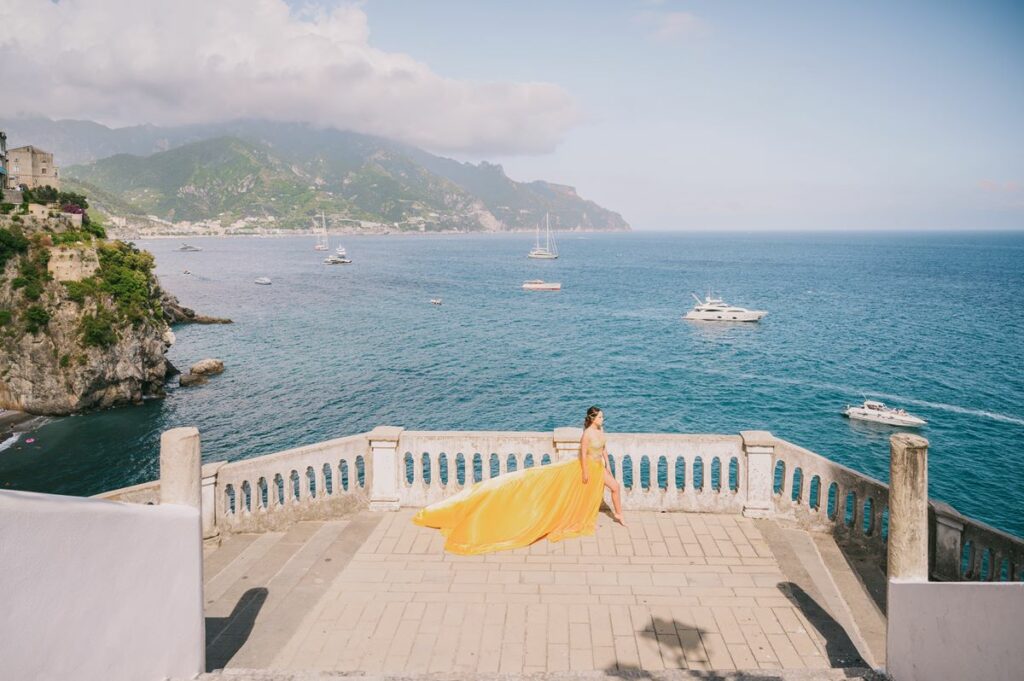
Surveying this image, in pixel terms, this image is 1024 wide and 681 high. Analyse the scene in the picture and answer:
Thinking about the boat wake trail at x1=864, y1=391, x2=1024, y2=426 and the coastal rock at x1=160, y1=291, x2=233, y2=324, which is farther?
the coastal rock at x1=160, y1=291, x2=233, y2=324

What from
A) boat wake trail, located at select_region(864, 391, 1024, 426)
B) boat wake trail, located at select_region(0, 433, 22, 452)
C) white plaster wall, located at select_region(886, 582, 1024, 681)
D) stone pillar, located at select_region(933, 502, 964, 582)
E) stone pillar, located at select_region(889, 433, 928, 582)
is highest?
stone pillar, located at select_region(889, 433, 928, 582)

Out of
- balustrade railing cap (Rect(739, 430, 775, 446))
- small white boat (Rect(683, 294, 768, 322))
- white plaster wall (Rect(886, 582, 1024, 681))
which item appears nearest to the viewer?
white plaster wall (Rect(886, 582, 1024, 681))

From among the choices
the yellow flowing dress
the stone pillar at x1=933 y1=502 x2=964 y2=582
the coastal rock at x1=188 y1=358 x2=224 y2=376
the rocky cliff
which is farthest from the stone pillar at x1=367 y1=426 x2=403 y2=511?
the coastal rock at x1=188 y1=358 x2=224 y2=376

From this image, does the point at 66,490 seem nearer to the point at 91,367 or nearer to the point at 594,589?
the point at 91,367

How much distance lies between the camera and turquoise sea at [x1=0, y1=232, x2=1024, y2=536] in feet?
125

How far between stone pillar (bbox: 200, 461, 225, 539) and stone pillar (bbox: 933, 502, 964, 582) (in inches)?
406

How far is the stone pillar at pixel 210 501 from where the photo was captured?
10172 millimetres

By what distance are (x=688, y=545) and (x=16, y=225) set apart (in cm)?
5740

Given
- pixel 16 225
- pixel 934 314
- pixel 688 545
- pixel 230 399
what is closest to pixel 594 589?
pixel 688 545

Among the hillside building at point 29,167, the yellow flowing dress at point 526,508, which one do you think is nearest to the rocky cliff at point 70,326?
the hillside building at point 29,167

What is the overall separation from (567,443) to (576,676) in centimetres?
536

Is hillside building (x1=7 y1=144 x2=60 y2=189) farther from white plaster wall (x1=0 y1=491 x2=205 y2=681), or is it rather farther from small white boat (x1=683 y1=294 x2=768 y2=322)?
white plaster wall (x1=0 y1=491 x2=205 y2=681)

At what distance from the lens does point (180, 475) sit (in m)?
6.14

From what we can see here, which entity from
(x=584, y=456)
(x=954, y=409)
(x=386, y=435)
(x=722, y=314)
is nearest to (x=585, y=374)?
(x=954, y=409)
